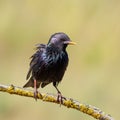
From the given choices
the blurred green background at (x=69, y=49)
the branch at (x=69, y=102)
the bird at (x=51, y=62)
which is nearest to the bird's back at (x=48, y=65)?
the bird at (x=51, y=62)

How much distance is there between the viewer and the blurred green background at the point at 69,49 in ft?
43.1

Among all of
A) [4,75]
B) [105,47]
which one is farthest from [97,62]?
[4,75]

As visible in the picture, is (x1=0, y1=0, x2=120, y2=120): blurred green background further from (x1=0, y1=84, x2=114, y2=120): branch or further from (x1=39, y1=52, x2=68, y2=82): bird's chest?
(x1=0, y1=84, x2=114, y2=120): branch

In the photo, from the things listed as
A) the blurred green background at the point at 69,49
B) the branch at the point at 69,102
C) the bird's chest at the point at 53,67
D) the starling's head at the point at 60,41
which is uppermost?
the starling's head at the point at 60,41

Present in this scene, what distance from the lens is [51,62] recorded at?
7.38m

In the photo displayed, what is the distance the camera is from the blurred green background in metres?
13.1

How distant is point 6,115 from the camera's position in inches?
487

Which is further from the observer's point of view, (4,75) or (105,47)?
(105,47)

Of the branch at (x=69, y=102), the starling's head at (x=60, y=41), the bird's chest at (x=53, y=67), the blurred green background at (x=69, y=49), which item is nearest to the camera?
the branch at (x=69, y=102)

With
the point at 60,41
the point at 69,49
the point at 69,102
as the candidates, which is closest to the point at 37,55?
the point at 60,41

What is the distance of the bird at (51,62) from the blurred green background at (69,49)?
410 cm

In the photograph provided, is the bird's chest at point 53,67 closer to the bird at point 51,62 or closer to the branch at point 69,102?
the bird at point 51,62

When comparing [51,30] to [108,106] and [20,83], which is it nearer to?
[20,83]

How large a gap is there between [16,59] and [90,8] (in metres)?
2.95
